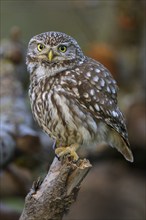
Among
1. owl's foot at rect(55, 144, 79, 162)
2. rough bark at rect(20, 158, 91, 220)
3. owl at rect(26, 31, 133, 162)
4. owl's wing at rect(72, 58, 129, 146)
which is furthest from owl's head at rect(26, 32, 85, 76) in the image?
rough bark at rect(20, 158, 91, 220)

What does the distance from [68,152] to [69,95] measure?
41 centimetres

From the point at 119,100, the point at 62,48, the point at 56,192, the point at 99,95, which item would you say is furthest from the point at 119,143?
the point at 119,100

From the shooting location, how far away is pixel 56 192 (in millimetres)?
4082

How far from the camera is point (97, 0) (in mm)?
9109

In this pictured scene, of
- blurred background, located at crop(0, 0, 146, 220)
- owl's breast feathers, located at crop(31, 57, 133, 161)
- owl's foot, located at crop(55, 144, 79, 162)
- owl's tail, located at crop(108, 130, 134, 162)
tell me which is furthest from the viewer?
blurred background, located at crop(0, 0, 146, 220)

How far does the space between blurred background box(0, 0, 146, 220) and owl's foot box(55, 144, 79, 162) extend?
679mm

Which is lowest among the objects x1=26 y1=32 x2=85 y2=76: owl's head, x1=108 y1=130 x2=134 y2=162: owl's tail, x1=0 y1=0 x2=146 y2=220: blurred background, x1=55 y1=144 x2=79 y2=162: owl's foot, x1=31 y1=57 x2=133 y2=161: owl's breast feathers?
x1=0 y1=0 x2=146 y2=220: blurred background

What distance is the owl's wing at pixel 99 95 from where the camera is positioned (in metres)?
4.59

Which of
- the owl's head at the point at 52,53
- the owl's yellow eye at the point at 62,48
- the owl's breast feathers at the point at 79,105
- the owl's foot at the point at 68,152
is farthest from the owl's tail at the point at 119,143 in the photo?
the owl's yellow eye at the point at 62,48

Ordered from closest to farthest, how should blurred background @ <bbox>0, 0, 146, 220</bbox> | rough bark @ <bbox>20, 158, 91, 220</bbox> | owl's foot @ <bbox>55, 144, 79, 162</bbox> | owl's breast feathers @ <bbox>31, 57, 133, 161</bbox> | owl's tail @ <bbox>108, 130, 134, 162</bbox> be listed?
1. rough bark @ <bbox>20, 158, 91, 220</bbox>
2. owl's foot @ <bbox>55, 144, 79, 162</bbox>
3. owl's breast feathers @ <bbox>31, 57, 133, 161</bbox>
4. owl's tail @ <bbox>108, 130, 134, 162</bbox>
5. blurred background @ <bbox>0, 0, 146, 220</bbox>

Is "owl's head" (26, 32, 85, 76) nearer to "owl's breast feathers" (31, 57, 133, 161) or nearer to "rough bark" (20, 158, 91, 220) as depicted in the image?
"owl's breast feathers" (31, 57, 133, 161)

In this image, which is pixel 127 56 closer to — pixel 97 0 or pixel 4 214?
pixel 97 0

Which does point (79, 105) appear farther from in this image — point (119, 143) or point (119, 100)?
point (119, 100)

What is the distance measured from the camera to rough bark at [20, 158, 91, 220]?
13.4ft
